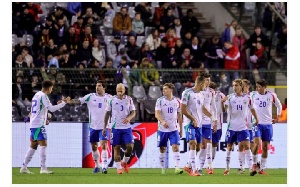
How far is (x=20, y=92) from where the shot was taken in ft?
81.3

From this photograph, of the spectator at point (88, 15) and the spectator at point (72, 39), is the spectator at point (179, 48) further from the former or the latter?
the spectator at point (72, 39)

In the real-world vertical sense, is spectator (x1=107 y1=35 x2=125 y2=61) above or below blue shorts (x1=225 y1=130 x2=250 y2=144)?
above

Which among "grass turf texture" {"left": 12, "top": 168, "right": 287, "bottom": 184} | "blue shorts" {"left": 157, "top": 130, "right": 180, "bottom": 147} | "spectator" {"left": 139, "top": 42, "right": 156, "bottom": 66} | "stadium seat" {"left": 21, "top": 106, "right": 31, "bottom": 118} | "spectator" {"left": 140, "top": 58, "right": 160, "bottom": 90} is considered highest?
"spectator" {"left": 139, "top": 42, "right": 156, "bottom": 66}

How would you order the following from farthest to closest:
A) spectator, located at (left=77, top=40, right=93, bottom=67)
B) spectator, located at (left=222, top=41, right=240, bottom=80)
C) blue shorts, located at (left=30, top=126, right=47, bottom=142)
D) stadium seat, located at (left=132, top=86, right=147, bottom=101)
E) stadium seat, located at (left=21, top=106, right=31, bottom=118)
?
spectator, located at (left=222, top=41, right=240, bottom=80), spectator, located at (left=77, top=40, right=93, bottom=67), stadium seat, located at (left=132, top=86, right=147, bottom=101), stadium seat, located at (left=21, top=106, right=31, bottom=118), blue shorts, located at (left=30, top=126, right=47, bottom=142)

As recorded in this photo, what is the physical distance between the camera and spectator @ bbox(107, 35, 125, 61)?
90.8 ft

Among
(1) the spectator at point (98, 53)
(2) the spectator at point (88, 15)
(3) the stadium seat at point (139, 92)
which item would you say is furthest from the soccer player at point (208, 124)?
(2) the spectator at point (88, 15)

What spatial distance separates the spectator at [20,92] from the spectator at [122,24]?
16.4ft

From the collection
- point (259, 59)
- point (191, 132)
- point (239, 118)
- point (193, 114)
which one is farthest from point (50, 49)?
point (191, 132)

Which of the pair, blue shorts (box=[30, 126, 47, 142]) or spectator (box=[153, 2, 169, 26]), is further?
spectator (box=[153, 2, 169, 26])

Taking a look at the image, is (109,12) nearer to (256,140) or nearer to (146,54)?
(146,54)

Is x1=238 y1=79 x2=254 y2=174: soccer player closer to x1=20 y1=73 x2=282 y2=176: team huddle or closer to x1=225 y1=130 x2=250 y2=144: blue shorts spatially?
x1=20 y1=73 x2=282 y2=176: team huddle

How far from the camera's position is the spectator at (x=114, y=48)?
27.7 metres

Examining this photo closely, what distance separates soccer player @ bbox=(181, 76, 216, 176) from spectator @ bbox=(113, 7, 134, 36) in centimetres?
1016

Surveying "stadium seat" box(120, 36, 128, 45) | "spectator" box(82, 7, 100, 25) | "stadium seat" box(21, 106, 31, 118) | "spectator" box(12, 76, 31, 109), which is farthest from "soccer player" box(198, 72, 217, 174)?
"spectator" box(82, 7, 100, 25)
